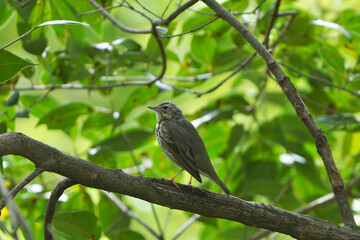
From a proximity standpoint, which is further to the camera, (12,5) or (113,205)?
(113,205)

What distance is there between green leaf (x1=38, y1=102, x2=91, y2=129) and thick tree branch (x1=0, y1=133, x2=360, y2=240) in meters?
1.92

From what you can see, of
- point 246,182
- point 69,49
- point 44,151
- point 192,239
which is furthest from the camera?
point 192,239

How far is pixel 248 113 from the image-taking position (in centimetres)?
469

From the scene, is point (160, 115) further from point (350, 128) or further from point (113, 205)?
point (350, 128)

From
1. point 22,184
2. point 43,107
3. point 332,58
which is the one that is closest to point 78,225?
point 22,184

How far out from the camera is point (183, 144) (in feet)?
12.6

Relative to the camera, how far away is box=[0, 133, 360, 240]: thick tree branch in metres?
2.29

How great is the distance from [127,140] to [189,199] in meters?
1.66

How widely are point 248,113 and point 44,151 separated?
284 cm

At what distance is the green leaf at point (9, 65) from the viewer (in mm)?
2629

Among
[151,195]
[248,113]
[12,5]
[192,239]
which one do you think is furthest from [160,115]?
[192,239]

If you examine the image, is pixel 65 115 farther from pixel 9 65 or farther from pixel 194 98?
pixel 9 65

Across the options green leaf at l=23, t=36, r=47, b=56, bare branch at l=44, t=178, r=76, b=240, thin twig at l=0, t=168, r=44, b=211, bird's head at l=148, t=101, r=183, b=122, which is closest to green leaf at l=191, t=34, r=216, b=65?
bird's head at l=148, t=101, r=183, b=122

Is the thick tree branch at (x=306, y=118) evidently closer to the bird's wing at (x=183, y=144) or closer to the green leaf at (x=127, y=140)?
the bird's wing at (x=183, y=144)
